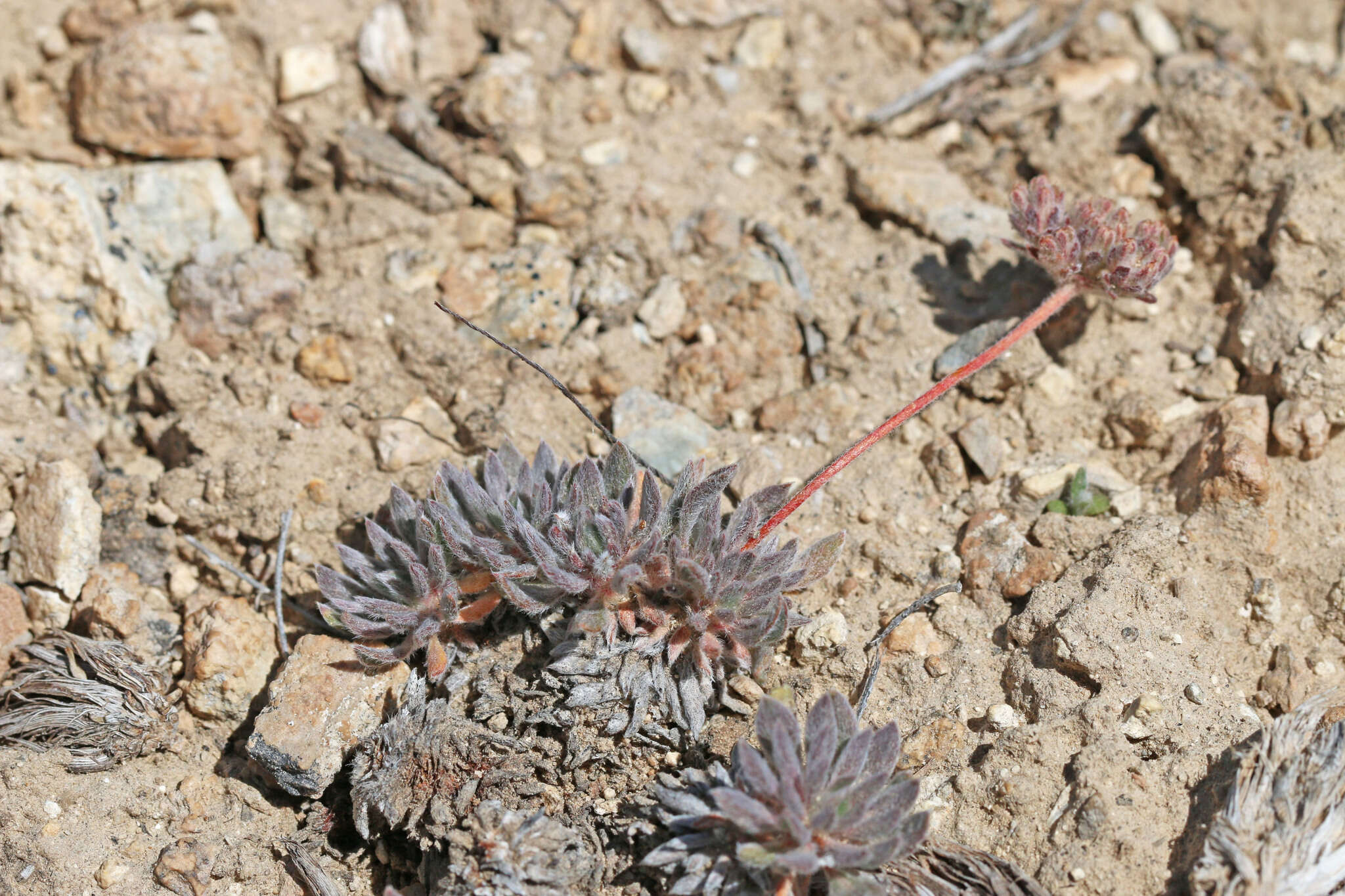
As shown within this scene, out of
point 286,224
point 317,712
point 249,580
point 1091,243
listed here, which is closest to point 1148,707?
point 1091,243

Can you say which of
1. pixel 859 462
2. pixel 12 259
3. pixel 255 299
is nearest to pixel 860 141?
pixel 859 462

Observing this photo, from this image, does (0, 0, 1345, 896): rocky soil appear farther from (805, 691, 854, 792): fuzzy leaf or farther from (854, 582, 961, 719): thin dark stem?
(805, 691, 854, 792): fuzzy leaf

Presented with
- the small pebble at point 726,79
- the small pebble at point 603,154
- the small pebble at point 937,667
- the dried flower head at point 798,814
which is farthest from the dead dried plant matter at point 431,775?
the small pebble at point 726,79

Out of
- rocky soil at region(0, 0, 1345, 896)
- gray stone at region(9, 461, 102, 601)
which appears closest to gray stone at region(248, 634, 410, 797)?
rocky soil at region(0, 0, 1345, 896)

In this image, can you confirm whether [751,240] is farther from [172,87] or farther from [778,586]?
[172,87]

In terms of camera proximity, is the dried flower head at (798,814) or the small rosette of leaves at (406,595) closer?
the dried flower head at (798,814)

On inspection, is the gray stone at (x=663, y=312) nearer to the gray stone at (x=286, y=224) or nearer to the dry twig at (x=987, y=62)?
the dry twig at (x=987, y=62)

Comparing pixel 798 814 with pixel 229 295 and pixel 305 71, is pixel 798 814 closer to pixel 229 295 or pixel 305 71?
pixel 229 295
